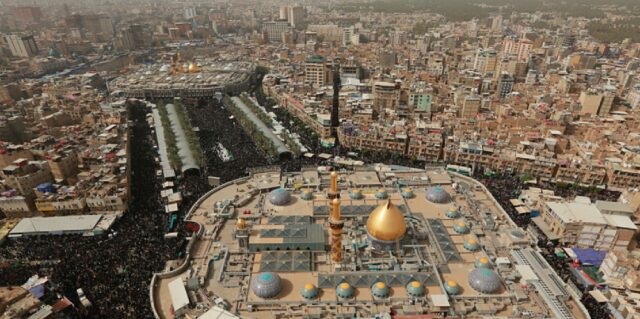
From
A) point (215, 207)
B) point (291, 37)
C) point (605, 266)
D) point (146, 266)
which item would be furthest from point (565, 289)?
point (291, 37)

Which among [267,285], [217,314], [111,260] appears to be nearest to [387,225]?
[267,285]

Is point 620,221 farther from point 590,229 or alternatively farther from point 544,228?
point 544,228

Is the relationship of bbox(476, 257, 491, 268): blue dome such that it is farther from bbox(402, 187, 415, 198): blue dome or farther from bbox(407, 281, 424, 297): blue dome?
bbox(402, 187, 415, 198): blue dome

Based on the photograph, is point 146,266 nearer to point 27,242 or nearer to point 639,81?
point 27,242

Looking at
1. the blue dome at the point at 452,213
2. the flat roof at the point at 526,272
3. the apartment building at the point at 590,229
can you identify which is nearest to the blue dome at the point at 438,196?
the blue dome at the point at 452,213

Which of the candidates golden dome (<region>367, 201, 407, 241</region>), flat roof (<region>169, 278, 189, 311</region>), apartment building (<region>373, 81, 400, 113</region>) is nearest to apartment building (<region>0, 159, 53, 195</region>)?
flat roof (<region>169, 278, 189, 311</region>)

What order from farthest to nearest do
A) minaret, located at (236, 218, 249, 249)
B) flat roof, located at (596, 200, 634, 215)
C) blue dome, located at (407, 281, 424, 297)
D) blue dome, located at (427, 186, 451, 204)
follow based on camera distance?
blue dome, located at (427, 186, 451, 204) < flat roof, located at (596, 200, 634, 215) < minaret, located at (236, 218, 249, 249) < blue dome, located at (407, 281, 424, 297)
